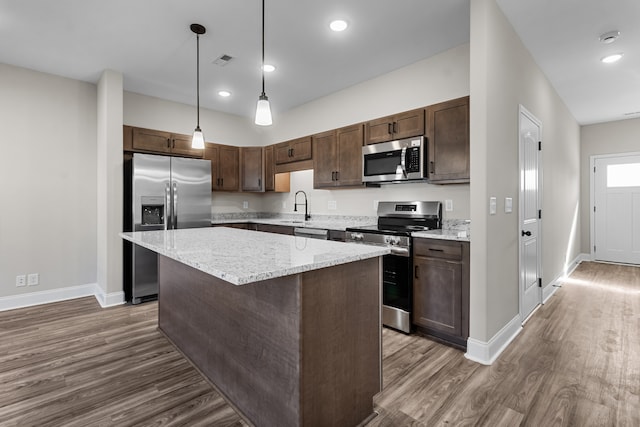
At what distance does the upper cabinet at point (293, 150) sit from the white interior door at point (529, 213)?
255cm

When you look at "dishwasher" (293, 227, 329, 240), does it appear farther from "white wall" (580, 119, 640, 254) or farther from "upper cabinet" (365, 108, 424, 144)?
"white wall" (580, 119, 640, 254)

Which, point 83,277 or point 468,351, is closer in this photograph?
point 468,351

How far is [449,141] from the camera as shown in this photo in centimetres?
298

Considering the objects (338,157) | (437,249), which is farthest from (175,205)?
(437,249)

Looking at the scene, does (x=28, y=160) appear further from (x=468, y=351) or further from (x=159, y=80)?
(x=468, y=351)

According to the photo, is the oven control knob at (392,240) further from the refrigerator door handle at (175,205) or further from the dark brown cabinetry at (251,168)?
the dark brown cabinetry at (251,168)

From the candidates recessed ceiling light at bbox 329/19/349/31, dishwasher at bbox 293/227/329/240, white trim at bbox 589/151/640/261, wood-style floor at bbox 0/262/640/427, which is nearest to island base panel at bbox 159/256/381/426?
wood-style floor at bbox 0/262/640/427

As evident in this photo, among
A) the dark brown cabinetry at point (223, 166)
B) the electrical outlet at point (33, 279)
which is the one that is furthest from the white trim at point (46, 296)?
the dark brown cabinetry at point (223, 166)

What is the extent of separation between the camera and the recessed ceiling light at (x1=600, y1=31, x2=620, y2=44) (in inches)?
112

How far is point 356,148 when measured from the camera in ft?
12.6

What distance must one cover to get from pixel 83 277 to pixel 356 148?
3.80 metres

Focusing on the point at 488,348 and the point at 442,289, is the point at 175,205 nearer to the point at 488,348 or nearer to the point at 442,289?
the point at 442,289

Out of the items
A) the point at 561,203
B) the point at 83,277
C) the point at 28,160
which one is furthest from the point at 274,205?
the point at 561,203

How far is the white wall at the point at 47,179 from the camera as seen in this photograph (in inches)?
141
